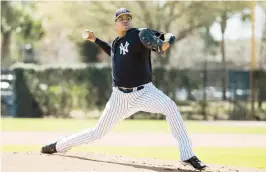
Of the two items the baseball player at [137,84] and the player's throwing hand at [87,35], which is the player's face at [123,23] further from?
the player's throwing hand at [87,35]

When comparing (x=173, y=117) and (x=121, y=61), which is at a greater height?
(x=121, y=61)

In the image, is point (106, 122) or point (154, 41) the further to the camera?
point (106, 122)

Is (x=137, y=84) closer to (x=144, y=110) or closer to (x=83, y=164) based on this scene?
(x=144, y=110)

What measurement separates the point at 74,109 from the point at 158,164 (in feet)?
47.3

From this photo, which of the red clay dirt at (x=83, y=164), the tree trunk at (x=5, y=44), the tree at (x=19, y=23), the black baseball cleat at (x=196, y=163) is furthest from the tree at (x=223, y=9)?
the black baseball cleat at (x=196, y=163)

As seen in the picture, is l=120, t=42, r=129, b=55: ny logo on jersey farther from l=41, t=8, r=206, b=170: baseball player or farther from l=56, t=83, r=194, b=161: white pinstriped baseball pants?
l=56, t=83, r=194, b=161: white pinstriped baseball pants

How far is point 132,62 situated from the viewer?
26.0 feet

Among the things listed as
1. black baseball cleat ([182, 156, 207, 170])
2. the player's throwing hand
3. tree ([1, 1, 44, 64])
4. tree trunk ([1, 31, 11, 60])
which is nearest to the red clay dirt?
black baseball cleat ([182, 156, 207, 170])

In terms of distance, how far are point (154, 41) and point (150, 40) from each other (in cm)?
6

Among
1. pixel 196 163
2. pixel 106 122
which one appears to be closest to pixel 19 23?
pixel 106 122

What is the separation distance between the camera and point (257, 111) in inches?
922

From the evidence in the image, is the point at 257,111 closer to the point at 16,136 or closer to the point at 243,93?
the point at 243,93

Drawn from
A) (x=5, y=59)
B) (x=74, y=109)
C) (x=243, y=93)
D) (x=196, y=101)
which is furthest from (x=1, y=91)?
(x=5, y=59)

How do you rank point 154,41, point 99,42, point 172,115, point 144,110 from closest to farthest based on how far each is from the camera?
point 154,41, point 172,115, point 144,110, point 99,42
